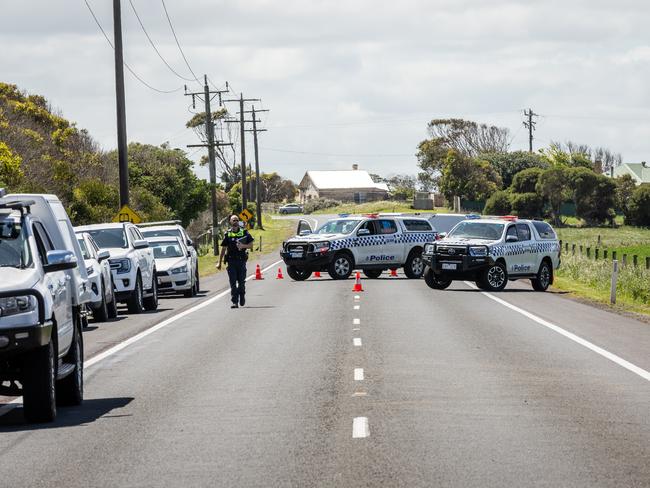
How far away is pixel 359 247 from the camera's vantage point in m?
39.0

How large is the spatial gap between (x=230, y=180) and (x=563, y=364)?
450ft

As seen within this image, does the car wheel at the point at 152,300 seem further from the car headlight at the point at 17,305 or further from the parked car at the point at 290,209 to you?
the parked car at the point at 290,209

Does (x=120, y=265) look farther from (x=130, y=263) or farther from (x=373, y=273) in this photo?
(x=373, y=273)

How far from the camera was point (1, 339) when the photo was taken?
1039cm

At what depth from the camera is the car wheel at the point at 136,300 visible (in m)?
26.1

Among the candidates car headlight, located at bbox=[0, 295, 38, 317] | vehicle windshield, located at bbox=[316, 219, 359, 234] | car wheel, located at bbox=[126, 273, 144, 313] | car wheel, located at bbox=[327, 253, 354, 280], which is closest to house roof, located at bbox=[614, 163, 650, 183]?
vehicle windshield, located at bbox=[316, 219, 359, 234]

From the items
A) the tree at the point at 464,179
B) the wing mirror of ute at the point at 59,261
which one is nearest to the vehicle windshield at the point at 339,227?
the wing mirror of ute at the point at 59,261

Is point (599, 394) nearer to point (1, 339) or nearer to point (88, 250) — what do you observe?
point (1, 339)

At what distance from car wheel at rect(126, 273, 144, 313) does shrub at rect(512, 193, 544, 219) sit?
8305 centimetres

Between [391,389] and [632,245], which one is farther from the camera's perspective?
[632,245]

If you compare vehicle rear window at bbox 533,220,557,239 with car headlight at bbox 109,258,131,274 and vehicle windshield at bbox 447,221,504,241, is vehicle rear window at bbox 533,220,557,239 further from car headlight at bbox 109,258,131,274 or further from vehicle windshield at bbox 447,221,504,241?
car headlight at bbox 109,258,131,274

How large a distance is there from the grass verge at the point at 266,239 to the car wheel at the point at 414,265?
32.4ft

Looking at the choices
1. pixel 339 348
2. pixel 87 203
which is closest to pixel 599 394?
pixel 339 348

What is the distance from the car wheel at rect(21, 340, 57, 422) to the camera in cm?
1077
